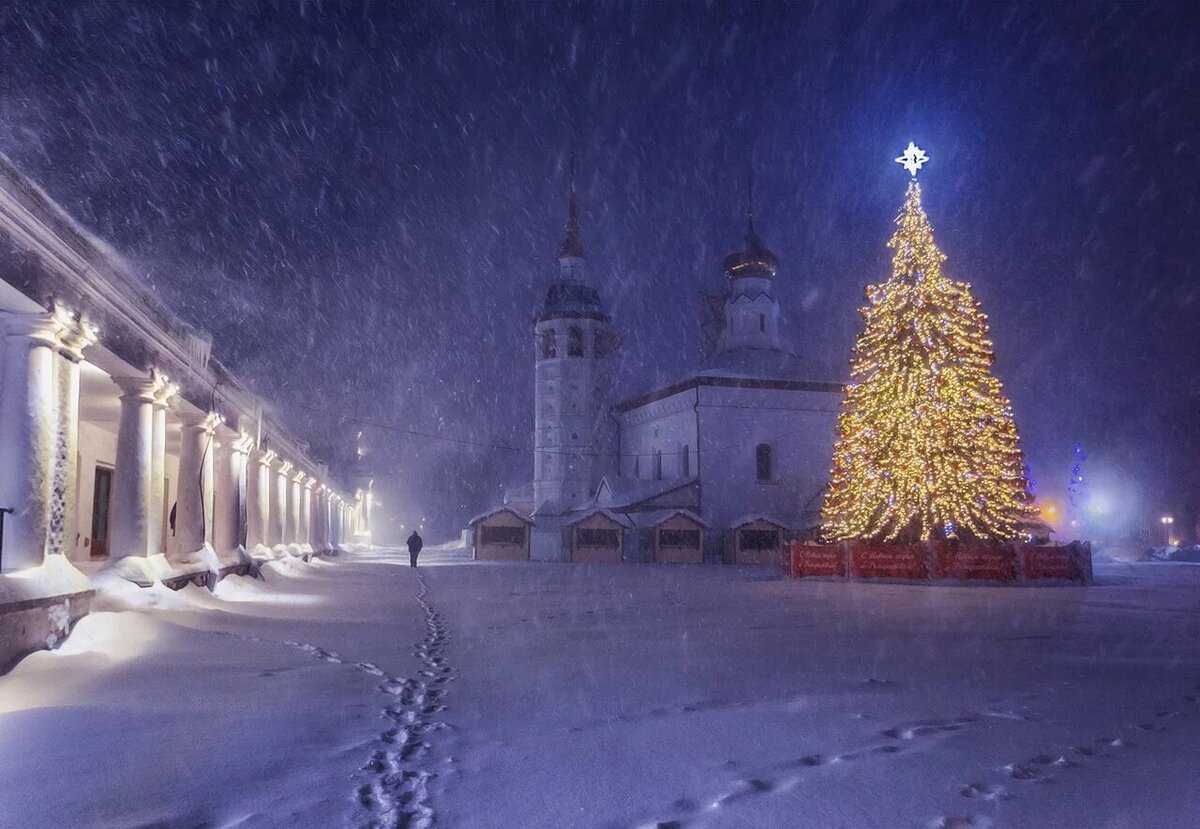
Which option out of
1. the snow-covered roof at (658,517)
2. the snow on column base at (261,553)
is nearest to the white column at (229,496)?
the snow on column base at (261,553)

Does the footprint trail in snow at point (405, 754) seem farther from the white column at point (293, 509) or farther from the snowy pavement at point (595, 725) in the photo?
the white column at point (293, 509)

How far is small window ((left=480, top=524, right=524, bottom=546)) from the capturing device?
5103 cm

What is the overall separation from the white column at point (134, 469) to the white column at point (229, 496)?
6.16m

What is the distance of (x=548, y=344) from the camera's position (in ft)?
210

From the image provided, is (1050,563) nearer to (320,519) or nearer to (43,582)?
(43,582)

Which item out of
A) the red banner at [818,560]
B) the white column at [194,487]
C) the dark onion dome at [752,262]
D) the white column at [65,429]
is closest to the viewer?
the white column at [65,429]

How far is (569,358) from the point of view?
206 ft

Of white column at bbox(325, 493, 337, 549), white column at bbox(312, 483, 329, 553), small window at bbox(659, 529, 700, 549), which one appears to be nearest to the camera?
white column at bbox(312, 483, 329, 553)

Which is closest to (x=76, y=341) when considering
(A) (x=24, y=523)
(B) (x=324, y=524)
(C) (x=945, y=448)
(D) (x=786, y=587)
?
(A) (x=24, y=523)

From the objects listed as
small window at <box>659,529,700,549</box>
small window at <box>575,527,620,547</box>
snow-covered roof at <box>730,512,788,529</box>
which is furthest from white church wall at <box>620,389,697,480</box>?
small window at <box>575,527,620,547</box>

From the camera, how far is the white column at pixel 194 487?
17.2 meters

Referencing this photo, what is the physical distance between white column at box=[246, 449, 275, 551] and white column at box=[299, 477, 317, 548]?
10063 mm

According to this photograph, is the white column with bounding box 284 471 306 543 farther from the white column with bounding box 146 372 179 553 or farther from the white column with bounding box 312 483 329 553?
the white column with bounding box 146 372 179 553

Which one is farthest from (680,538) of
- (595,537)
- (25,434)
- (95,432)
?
(25,434)
